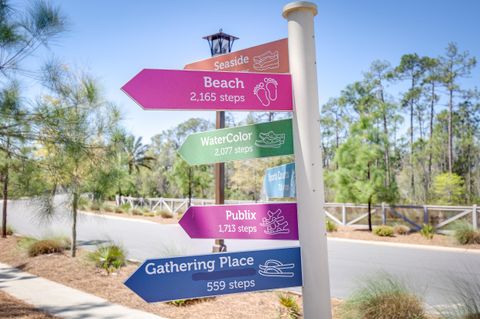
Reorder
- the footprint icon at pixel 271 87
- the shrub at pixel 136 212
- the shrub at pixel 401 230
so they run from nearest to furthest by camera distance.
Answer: the footprint icon at pixel 271 87
the shrub at pixel 401 230
the shrub at pixel 136 212

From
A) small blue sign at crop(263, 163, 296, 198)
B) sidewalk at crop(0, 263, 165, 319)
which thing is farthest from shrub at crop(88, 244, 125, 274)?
small blue sign at crop(263, 163, 296, 198)

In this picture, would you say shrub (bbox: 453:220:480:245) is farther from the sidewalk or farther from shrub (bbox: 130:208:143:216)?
shrub (bbox: 130:208:143:216)

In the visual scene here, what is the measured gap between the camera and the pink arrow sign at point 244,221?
2.50m

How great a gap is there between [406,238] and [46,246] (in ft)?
40.6

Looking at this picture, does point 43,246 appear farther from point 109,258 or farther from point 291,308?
point 291,308

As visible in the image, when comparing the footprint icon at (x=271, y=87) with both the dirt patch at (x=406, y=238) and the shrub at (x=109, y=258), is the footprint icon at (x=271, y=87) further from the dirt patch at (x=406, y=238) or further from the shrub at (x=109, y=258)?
the dirt patch at (x=406, y=238)

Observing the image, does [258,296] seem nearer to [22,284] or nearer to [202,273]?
[202,273]

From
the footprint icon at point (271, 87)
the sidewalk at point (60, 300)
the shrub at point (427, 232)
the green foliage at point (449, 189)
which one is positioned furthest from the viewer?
the green foliage at point (449, 189)

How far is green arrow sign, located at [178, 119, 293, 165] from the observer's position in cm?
259

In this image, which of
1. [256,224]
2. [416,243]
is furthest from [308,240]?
[416,243]

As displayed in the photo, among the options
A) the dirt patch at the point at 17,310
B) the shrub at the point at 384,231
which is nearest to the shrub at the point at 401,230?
the shrub at the point at 384,231

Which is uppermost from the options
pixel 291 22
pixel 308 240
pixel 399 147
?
pixel 399 147

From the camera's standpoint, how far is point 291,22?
2.51m

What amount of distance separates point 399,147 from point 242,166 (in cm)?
1868
